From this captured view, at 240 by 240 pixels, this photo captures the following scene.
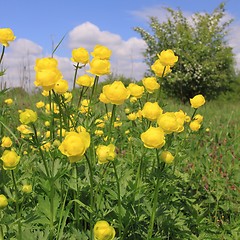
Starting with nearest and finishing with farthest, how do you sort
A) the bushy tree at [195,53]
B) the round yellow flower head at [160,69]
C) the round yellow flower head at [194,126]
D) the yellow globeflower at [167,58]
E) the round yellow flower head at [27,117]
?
the round yellow flower head at [27,117] < the yellow globeflower at [167,58] < the round yellow flower head at [160,69] < the round yellow flower head at [194,126] < the bushy tree at [195,53]

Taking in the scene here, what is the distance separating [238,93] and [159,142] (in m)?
13.6

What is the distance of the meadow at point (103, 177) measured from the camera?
1.23 meters

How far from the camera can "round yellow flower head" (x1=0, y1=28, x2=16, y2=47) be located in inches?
62.1

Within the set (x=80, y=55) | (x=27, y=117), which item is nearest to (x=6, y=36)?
(x=80, y=55)

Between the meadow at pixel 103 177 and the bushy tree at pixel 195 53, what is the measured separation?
416 inches

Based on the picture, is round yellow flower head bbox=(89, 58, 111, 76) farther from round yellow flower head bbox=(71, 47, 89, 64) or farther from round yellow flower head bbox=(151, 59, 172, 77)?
round yellow flower head bbox=(151, 59, 172, 77)

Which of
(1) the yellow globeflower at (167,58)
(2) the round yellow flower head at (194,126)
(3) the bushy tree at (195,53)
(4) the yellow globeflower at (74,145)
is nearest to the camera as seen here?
(4) the yellow globeflower at (74,145)

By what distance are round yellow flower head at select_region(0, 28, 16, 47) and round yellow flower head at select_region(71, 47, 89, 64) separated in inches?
10.1

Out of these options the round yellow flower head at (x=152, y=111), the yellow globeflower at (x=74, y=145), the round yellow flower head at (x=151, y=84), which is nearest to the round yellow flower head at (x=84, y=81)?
the round yellow flower head at (x=151, y=84)

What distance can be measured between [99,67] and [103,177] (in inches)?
16.7

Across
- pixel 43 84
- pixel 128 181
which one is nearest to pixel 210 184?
pixel 128 181

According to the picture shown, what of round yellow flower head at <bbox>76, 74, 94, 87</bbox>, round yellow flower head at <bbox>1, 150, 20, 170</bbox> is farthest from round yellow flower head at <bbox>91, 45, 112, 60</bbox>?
round yellow flower head at <bbox>1, 150, 20, 170</bbox>

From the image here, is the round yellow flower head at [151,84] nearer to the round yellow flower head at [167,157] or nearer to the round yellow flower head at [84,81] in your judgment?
the round yellow flower head at [84,81]

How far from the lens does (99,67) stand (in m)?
1.48
